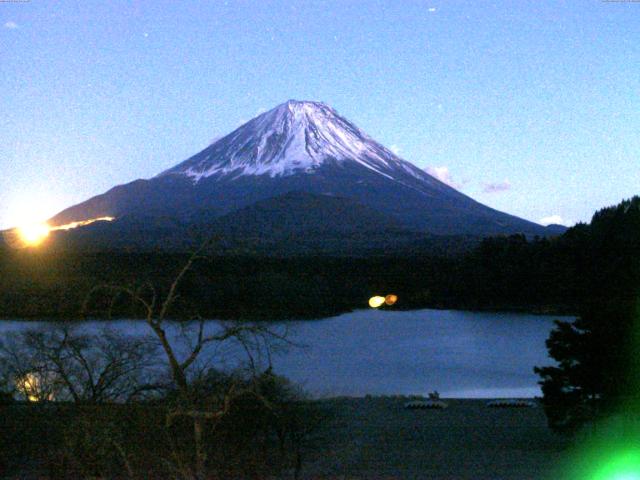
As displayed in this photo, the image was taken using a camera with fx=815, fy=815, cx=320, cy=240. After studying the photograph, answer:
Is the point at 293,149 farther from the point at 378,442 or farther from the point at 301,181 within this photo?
the point at 378,442

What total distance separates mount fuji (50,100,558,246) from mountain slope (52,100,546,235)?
0.33 ft

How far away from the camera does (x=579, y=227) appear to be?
1438 inches

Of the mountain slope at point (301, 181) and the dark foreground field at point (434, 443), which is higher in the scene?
the mountain slope at point (301, 181)

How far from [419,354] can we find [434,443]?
48.7 feet

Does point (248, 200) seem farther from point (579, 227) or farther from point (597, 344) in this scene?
point (597, 344)

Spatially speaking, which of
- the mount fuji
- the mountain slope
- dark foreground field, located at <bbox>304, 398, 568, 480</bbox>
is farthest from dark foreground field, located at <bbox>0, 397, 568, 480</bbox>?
the mountain slope

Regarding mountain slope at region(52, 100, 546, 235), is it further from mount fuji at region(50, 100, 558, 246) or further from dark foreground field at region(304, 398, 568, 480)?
dark foreground field at region(304, 398, 568, 480)

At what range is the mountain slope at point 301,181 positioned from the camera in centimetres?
6950

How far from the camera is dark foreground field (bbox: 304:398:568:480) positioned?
929cm

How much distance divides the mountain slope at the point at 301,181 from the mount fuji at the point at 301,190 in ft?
0.33

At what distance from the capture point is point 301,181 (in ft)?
247

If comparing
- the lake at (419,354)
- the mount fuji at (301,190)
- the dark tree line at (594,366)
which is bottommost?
the lake at (419,354)

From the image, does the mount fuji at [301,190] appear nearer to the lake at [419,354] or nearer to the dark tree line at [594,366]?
the lake at [419,354]

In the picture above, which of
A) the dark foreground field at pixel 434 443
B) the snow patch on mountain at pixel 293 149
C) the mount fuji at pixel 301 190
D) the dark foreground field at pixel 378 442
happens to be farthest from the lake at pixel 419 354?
the snow patch on mountain at pixel 293 149
